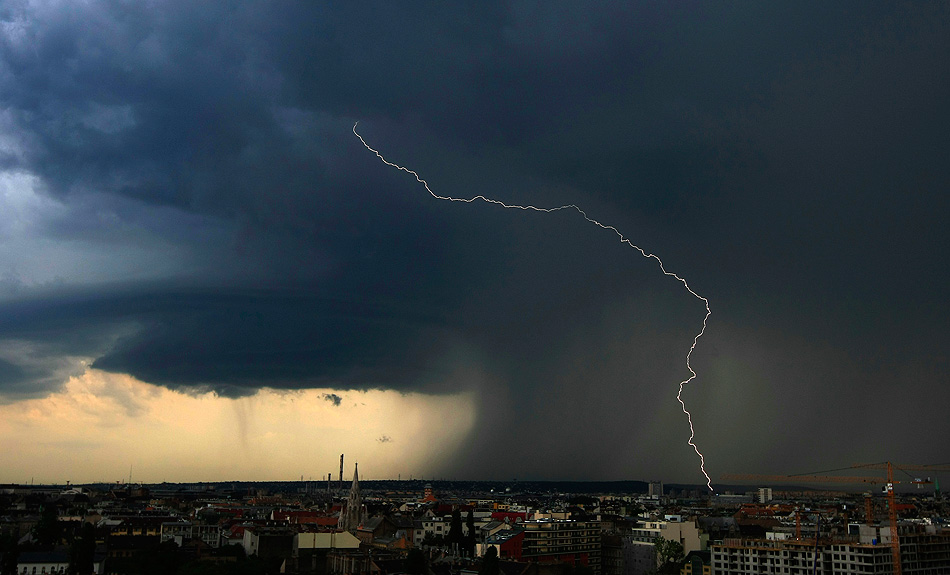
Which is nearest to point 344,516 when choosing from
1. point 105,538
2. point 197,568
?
point 105,538

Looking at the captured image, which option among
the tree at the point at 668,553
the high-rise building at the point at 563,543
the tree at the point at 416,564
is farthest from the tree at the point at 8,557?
the tree at the point at 668,553

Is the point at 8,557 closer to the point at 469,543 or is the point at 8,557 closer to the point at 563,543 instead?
the point at 469,543

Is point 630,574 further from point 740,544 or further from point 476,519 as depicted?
point 476,519

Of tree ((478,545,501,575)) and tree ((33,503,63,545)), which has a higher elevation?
tree ((478,545,501,575))

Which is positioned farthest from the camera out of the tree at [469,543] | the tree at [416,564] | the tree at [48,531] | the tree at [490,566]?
the tree at [48,531]

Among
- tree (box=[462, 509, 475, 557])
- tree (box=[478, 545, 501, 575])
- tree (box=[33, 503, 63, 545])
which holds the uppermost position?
tree (box=[478, 545, 501, 575])

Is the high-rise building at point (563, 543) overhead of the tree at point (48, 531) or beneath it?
overhead

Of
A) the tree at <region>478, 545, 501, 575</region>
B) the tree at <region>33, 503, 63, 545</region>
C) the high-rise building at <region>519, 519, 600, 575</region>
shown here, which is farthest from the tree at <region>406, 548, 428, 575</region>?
the tree at <region>33, 503, 63, 545</region>

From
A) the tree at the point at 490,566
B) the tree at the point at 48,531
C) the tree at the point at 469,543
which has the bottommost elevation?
the tree at the point at 48,531

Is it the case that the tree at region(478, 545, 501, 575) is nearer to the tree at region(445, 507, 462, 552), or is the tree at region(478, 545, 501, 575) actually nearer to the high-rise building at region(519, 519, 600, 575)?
the high-rise building at region(519, 519, 600, 575)

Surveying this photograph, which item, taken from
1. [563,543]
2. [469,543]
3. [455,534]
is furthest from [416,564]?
[455,534]

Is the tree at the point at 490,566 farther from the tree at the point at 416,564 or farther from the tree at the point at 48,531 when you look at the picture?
the tree at the point at 48,531

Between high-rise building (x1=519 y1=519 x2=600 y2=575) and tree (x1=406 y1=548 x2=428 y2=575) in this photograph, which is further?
high-rise building (x1=519 y1=519 x2=600 y2=575)

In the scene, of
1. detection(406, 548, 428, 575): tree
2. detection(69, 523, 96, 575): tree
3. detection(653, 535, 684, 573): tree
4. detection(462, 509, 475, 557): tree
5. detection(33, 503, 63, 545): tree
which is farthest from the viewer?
detection(33, 503, 63, 545): tree
